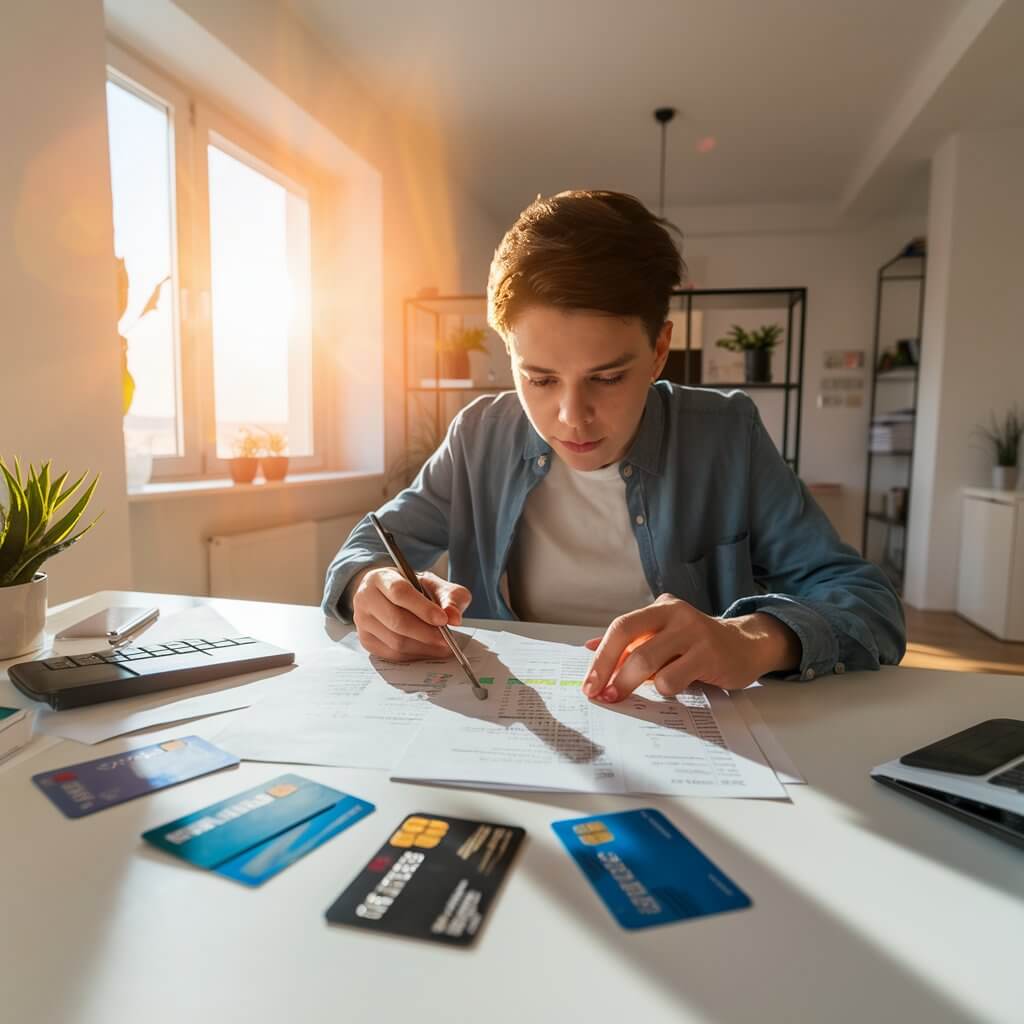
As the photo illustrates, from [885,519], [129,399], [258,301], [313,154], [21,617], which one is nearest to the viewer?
[21,617]

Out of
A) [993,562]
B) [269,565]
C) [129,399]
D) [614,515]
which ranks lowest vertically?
[993,562]

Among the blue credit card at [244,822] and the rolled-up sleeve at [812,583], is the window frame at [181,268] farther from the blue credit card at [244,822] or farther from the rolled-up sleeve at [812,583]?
the blue credit card at [244,822]

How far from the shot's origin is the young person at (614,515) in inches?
29.7

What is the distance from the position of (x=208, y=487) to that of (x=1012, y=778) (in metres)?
2.25

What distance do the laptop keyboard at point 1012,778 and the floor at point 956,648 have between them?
8.21ft

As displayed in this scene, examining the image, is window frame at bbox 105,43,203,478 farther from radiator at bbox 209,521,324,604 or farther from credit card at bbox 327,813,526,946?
credit card at bbox 327,813,526,946

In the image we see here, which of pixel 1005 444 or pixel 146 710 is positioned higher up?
pixel 1005 444

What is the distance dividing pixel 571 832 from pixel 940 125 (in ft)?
13.5

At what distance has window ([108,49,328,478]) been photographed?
226 cm

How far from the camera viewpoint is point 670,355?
3527 millimetres

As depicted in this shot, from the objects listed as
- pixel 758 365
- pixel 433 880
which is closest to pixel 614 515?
pixel 433 880

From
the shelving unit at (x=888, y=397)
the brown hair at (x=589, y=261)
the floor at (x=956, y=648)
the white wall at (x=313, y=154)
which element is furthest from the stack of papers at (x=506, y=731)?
the shelving unit at (x=888, y=397)

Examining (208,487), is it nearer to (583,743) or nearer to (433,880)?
(583,743)

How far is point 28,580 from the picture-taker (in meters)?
0.84
